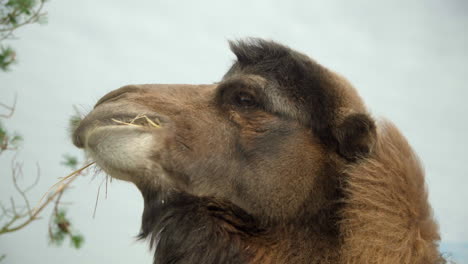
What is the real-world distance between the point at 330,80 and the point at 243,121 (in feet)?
1.95

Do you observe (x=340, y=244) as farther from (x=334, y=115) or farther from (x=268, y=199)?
(x=334, y=115)

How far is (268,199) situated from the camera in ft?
7.47

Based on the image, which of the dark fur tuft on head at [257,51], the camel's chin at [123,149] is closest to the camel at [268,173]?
the camel's chin at [123,149]

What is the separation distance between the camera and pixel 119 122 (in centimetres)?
211

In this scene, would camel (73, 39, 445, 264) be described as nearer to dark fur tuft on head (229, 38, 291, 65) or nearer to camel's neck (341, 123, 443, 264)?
camel's neck (341, 123, 443, 264)

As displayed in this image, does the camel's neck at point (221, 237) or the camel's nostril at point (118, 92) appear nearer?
the camel's neck at point (221, 237)

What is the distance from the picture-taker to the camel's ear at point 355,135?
2.24m

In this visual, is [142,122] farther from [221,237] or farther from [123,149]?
[221,237]

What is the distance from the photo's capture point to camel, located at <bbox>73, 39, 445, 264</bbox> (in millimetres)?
2146

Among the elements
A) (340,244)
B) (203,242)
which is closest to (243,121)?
(203,242)

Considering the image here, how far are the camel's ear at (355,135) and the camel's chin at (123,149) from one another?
1.07m

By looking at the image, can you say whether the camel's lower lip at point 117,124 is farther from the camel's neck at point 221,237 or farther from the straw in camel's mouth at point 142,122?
the camel's neck at point 221,237

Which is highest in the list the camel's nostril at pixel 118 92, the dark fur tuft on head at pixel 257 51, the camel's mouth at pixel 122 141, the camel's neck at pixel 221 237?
the dark fur tuft on head at pixel 257 51

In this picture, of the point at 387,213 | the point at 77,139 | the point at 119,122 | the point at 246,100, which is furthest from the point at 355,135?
the point at 77,139
